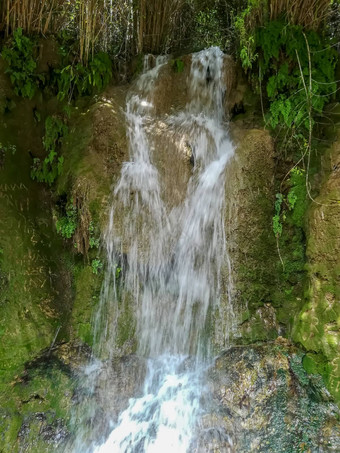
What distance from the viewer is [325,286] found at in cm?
377

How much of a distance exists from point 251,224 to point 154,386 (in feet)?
7.54

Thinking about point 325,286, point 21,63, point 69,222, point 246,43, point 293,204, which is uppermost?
point 246,43

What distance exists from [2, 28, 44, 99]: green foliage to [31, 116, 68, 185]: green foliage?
52cm

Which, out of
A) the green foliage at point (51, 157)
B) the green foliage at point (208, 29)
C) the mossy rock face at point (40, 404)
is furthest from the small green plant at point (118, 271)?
the green foliage at point (208, 29)

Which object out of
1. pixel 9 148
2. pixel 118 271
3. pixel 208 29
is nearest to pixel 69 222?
pixel 118 271

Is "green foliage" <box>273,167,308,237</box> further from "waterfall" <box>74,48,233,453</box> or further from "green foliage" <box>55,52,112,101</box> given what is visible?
"green foliage" <box>55,52,112,101</box>

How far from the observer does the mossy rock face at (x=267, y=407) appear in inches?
131

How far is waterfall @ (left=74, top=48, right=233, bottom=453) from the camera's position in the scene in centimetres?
417

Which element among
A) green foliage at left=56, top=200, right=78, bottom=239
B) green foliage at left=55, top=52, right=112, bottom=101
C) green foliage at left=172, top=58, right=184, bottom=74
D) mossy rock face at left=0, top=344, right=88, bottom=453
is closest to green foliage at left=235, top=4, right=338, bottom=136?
green foliage at left=172, top=58, right=184, bottom=74

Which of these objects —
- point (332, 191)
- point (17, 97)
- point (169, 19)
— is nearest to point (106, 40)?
point (169, 19)

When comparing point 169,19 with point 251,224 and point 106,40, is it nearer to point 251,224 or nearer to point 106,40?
point 106,40

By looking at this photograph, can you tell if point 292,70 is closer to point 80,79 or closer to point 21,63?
point 80,79

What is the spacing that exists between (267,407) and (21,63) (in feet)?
18.1

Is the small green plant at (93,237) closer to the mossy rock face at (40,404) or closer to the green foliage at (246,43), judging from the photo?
the mossy rock face at (40,404)
